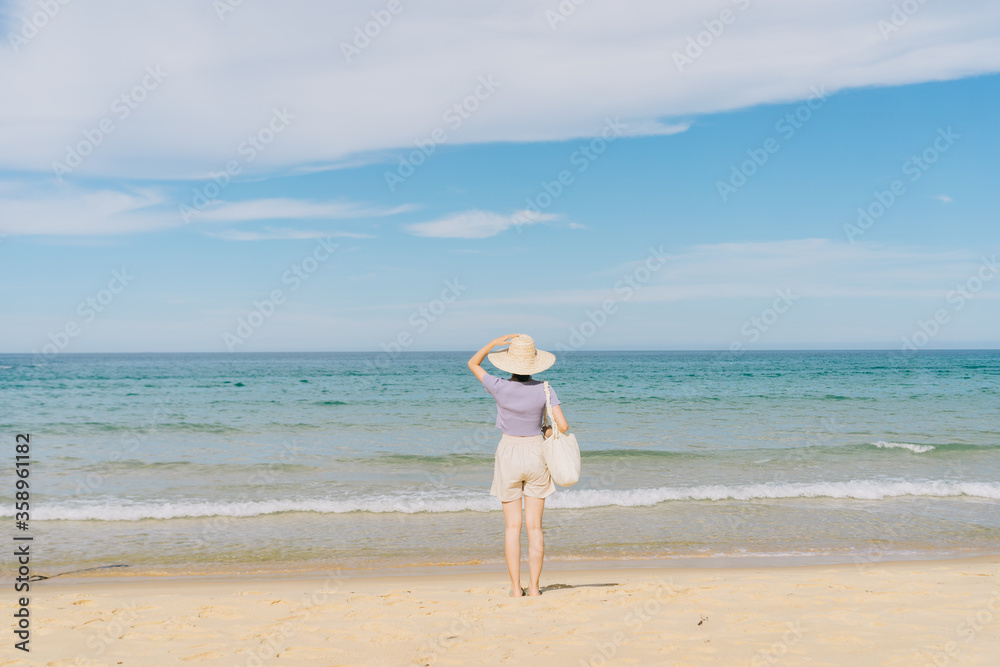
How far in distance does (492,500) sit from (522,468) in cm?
559

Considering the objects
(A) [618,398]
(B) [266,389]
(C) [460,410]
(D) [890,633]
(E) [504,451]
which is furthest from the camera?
(B) [266,389]

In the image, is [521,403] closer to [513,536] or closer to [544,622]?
[513,536]

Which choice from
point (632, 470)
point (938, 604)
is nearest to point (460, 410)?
point (632, 470)

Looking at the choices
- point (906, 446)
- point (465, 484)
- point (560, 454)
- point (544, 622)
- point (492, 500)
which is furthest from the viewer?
point (906, 446)

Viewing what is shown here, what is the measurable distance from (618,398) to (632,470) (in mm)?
16147

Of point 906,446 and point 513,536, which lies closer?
point 513,536

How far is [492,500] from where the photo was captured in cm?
1064

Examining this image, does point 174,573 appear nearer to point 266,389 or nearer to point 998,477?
point 998,477

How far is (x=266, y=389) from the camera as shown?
35.8 m

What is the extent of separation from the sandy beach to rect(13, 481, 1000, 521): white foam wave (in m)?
3.39

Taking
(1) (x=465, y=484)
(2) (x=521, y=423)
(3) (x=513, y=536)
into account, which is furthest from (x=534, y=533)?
(1) (x=465, y=484)

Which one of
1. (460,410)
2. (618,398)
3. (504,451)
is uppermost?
(618,398)

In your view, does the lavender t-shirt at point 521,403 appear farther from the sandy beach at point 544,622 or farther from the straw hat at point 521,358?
the sandy beach at point 544,622

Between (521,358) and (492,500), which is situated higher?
(492,500)
